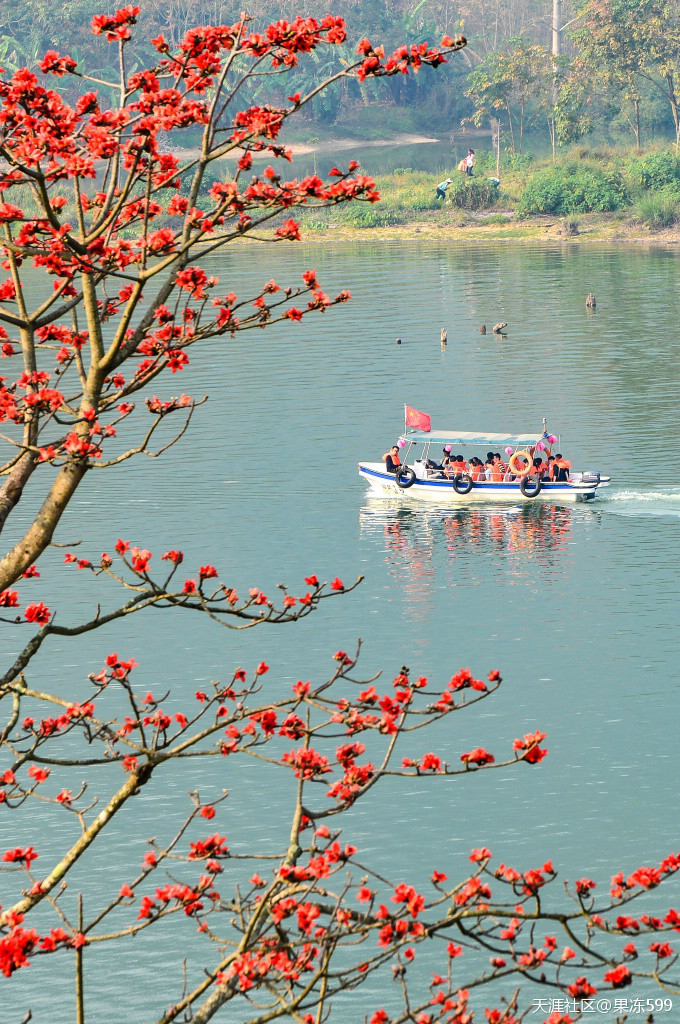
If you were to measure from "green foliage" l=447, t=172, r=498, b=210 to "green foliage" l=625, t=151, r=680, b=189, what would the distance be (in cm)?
1819

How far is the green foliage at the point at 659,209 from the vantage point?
530 ft

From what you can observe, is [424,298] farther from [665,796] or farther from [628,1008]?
[628,1008]

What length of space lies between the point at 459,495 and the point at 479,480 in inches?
48.8

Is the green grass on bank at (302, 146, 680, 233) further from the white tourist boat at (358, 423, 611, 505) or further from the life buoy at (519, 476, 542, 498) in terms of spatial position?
the life buoy at (519, 476, 542, 498)

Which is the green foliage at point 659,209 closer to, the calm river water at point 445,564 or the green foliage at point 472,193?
the green foliage at point 472,193

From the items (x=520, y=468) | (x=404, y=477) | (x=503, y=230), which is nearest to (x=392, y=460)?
(x=404, y=477)

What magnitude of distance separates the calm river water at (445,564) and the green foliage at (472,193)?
51697 millimetres

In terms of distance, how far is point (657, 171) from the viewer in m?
164

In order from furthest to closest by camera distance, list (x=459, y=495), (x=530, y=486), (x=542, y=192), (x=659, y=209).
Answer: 1. (x=542, y=192)
2. (x=659, y=209)
3. (x=459, y=495)
4. (x=530, y=486)

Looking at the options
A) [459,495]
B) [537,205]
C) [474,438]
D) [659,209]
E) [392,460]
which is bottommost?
[459,495]

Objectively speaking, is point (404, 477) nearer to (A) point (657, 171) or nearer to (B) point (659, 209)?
(B) point (659, 209)

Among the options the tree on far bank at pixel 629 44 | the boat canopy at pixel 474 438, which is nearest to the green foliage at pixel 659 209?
the tree on far bank at pixel 629 44

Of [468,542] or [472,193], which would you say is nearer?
[468,542]

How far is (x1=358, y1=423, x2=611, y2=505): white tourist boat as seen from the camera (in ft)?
225
